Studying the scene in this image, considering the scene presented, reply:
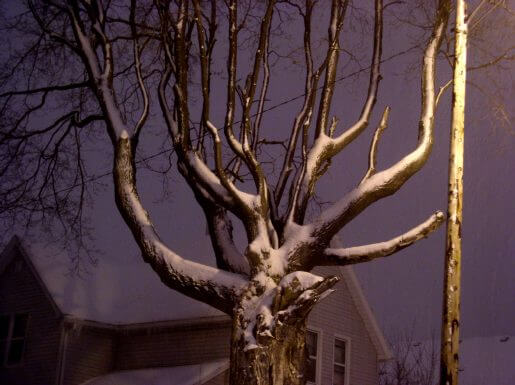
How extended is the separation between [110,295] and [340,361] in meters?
6.92

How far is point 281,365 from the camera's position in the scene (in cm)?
955

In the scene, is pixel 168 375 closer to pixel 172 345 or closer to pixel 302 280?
pixel 172 345

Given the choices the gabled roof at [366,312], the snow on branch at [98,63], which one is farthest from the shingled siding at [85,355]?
the snow on branch at [98,63]

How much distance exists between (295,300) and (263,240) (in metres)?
1.13

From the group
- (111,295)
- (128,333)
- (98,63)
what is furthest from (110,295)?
(98,63)

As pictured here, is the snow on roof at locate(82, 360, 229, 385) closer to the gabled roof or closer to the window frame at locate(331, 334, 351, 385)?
the window frame at locate(331, 334, 351, 385)

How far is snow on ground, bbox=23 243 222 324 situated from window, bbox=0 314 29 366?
1.53 m

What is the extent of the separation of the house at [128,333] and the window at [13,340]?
29mm

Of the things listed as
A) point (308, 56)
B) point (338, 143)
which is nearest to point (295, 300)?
point (338, 143)

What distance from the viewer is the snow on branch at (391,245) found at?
1016cm

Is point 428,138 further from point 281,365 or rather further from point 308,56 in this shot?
point 281,365

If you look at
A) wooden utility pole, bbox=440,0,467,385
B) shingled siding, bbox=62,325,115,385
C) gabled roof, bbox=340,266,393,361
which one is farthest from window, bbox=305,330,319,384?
wooden utility pole, bbox=440,0,467,385

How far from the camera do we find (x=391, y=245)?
1016 centimetres

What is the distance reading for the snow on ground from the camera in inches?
830
